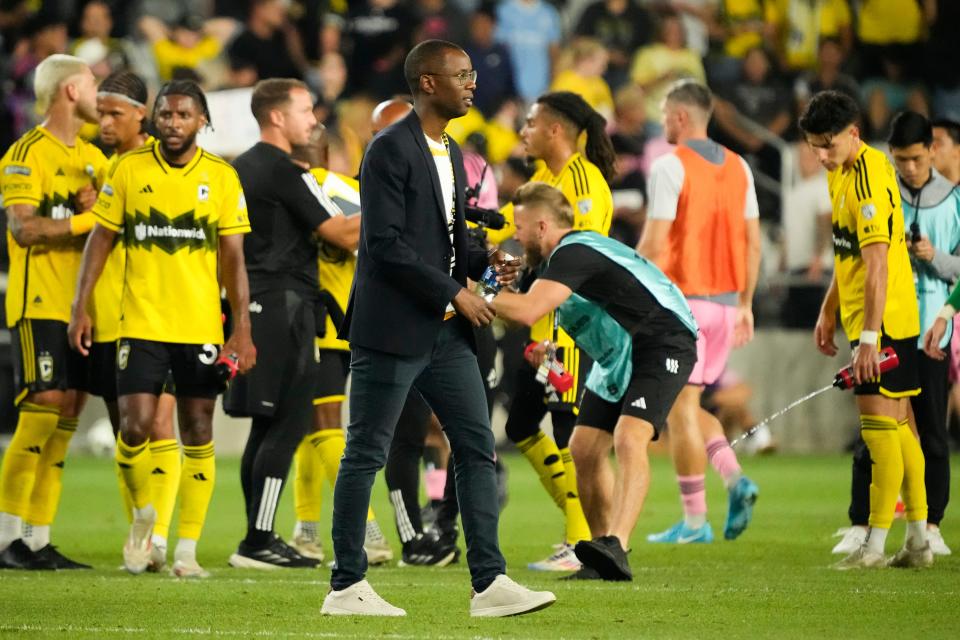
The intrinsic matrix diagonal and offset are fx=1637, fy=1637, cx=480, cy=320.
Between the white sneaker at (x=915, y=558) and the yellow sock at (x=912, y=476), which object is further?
the yellow sock at (x=912, y=476)

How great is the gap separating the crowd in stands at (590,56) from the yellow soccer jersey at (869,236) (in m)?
8.82

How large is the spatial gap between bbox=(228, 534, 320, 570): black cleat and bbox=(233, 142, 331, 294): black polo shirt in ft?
4.41

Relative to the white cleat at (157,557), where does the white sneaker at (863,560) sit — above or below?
above

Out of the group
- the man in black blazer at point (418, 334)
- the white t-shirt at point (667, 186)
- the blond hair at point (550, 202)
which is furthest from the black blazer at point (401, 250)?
the white t-shirt at point (667, 186)

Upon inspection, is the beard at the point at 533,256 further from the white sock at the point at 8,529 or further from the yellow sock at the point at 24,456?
the white sock at the point at 8,529

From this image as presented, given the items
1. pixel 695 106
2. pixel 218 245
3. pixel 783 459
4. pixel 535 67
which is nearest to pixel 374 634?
pixel 218 245

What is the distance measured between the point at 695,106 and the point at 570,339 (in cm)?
222

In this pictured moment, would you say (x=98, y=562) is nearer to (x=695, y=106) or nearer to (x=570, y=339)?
(x=570, y=339)

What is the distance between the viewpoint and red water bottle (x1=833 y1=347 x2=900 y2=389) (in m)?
8.03

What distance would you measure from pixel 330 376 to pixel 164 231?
1.56 metres

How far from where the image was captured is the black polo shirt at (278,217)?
339 inches

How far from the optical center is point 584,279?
733 centimetres

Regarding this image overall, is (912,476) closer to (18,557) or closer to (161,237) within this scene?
(161,237)

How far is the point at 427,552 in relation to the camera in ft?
28.5
